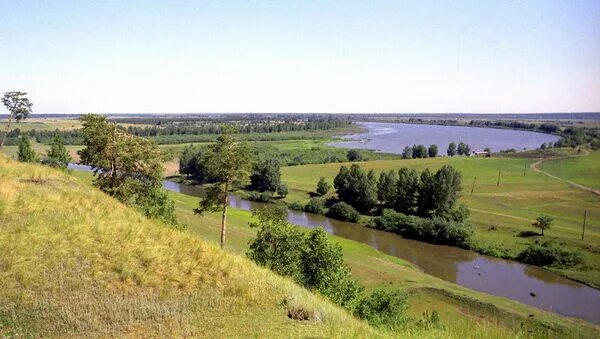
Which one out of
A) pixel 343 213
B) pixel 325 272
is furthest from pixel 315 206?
pixel 325 272

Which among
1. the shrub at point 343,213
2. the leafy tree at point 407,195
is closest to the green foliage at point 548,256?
the leafy tree at point 407,195

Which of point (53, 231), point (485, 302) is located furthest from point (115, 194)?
point (485, 302)

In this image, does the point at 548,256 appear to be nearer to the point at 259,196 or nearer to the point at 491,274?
the point at 491,274

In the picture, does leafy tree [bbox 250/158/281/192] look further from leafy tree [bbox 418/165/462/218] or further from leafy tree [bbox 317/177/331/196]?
leafy tree [bbox 418/165/462/218]

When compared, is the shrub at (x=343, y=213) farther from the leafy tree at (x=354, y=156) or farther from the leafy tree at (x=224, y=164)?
the leafy tree at (x=354, y=156)

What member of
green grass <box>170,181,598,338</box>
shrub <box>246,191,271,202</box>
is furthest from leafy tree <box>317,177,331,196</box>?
green grass <box>170,181,598,338</box>

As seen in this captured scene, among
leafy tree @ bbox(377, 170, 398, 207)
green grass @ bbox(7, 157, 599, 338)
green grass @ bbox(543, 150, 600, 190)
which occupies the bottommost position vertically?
leafy tree @ bbox(377, 170, 398, 207)
